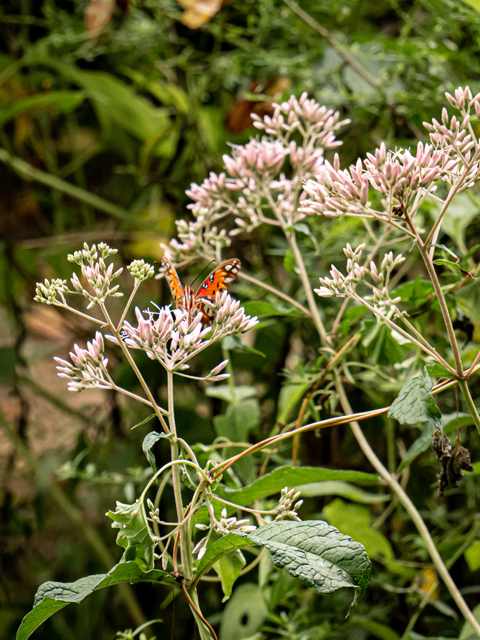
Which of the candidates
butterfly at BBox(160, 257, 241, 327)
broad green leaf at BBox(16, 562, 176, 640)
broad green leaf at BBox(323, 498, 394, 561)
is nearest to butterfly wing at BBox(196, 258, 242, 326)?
butterfly at BBox(160, 257, 241, 327)

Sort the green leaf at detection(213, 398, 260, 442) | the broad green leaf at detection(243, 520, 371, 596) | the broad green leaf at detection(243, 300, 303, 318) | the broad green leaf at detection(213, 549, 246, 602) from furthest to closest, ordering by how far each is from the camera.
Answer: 1. the green leaf at detection(213, 398, 260, 442)
2. the broad green leaf at detection(243, 300, 303, 318)
3. the broad green leaf at detection(213, 549, 246, 602)
4. the broad green leaf at detection(243, 520, 371, 596)

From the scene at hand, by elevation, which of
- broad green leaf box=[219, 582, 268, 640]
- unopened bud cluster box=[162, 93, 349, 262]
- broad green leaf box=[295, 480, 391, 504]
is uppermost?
unopened bud cluster box=[162, 93, 349, 262]

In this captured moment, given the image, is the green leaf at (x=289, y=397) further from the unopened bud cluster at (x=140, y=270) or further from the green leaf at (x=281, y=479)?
the unopened bud cluster at (x=140, y=270)

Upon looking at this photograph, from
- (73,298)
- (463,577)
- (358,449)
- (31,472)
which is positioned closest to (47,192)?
(73,298)

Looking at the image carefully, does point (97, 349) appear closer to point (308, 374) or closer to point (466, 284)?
point (308, 374)

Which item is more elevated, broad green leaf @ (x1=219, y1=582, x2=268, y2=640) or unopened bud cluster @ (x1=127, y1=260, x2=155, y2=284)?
unopened bud cluster @ (x1=127, y1=260, x2=155, y2=284)

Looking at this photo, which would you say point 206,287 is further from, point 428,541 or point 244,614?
point 244,614

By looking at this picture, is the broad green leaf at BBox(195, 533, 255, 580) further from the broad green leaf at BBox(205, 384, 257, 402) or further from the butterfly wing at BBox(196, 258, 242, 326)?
the broad green leaf at BBox(205, 384, 257, 402)
